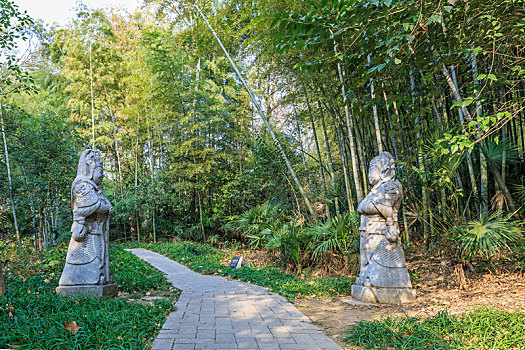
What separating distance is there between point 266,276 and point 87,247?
10.1 feet

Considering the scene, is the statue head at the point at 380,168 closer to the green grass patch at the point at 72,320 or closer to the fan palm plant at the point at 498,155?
the fan palm plant at the point at 498,155

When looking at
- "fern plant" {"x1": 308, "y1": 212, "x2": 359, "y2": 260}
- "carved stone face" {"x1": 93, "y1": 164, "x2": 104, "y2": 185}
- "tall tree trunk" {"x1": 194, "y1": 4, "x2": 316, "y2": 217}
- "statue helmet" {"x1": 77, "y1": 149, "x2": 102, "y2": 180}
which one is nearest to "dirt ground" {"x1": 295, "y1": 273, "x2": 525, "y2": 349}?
"fern plant" {"x1": 308, "y1": 212, "x2": 359, "y2": 260}

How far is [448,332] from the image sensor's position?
2625mm

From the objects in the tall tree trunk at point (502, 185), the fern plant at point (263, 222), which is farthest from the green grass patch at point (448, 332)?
the fern plant at point (263, 222)

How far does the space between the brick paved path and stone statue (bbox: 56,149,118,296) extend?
103 cm

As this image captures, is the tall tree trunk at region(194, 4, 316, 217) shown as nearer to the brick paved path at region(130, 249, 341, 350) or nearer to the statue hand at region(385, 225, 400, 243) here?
the brick paved path at region(130, 249, 341, 350)

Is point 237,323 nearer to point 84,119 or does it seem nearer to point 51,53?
point 84,119

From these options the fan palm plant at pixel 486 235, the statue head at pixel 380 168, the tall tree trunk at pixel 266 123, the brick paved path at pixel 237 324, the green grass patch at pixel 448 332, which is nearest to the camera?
the green grass patch at pixel 448 332

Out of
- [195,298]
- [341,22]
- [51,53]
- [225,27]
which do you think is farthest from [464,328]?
[51,53]

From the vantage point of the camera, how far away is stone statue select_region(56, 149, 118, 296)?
3.88m

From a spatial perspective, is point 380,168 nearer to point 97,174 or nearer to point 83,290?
point 97,174

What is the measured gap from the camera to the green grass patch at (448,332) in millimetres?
2396

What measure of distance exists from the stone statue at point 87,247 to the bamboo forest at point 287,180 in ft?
0.10

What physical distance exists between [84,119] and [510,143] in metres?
12.7
